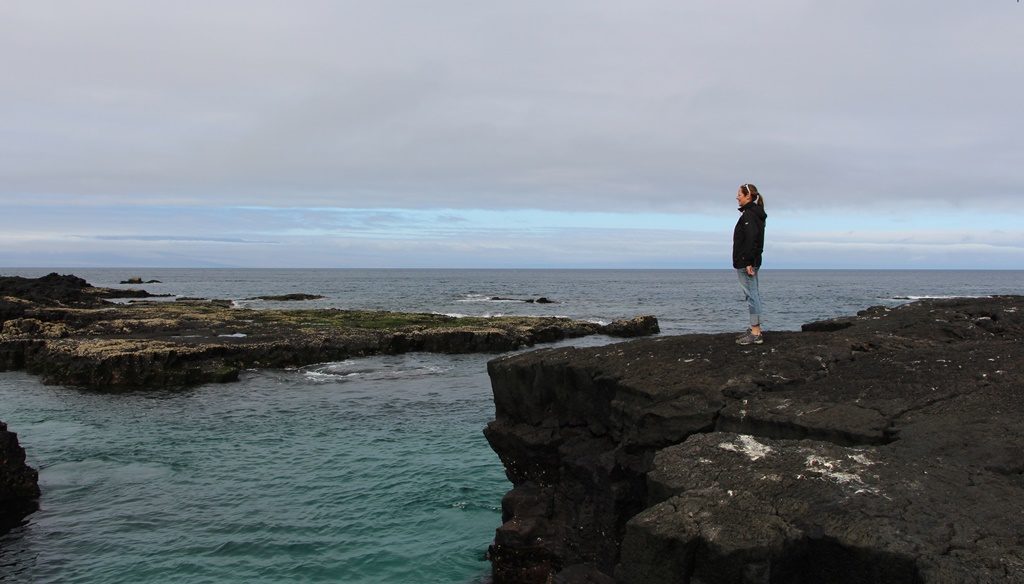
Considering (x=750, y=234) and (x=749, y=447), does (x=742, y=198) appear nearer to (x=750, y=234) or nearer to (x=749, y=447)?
(x=750, y=234)

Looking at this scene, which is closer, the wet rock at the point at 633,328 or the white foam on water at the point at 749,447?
the white foam on water at the point at 749,447

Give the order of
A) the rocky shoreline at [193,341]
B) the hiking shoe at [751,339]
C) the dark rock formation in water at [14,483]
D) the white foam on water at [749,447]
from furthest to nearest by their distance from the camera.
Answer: the rocky shoreline at [193,341] → the dark rock formation in water at [14,483] → the hiking shoe at [751,339] → the white foam on water at [749,447]

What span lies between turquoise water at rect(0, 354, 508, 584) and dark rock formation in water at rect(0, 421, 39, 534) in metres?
0.40

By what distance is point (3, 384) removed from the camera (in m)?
30.0

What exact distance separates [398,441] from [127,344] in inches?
802

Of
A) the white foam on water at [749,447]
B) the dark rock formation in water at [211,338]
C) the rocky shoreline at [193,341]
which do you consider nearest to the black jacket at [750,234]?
the white foam on water at [749,447]

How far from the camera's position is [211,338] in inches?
1533

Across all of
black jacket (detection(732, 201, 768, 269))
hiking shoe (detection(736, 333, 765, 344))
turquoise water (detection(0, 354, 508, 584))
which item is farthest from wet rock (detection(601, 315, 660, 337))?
hiking shoe (detection(736, 333, 765, 344))

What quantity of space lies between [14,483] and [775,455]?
16537 mm

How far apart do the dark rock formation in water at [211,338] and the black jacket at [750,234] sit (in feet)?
84.2

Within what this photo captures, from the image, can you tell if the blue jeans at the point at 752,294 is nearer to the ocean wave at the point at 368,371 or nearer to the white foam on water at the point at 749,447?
the white foam on water at the point at 749,447

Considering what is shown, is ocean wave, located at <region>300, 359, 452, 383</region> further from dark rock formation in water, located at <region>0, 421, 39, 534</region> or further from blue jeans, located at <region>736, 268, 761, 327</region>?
blue jeans, located at <region>736, 268, 761, 327</region>

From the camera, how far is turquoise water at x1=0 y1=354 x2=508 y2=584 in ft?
41.3

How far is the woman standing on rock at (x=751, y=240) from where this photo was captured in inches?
485
